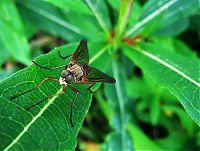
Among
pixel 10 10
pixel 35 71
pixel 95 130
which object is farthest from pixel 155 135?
pixel 35 71

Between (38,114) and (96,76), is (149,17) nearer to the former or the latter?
(96,76)

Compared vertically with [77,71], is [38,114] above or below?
below

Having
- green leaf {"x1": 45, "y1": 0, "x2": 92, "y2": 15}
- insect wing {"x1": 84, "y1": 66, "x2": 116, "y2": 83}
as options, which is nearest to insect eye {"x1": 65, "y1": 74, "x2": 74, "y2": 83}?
insect wing {"x1": 84, "y1": 66, "x2": 116, "y2": 83}

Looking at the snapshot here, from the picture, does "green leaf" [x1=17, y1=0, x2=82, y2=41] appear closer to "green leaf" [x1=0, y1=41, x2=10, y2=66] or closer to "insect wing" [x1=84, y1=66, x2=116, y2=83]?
"green leaf" [x1=0, y1=41, x2=10, y2=66]

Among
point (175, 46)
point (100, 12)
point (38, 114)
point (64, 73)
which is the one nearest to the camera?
point (38, 114)

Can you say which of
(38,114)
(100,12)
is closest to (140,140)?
(100,12)

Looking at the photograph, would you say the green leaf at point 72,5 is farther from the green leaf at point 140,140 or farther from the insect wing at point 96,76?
the green leaf at point 140,140

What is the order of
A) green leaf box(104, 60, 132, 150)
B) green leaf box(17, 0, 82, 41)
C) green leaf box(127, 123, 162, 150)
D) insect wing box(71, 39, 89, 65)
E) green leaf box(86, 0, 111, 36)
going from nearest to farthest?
insect wing box(71, 39, 89, 65)
green leaf box(86, 0, 111, 36)
green leaf box(104, 60, 132, 150)
green leaf box(127, 123, 162, 150)
green leaf box(17, 0, 82, 41)
